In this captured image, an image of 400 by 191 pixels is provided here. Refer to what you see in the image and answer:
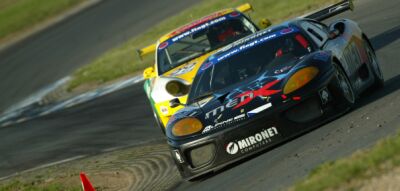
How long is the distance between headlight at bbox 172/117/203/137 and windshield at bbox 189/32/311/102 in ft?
2.13

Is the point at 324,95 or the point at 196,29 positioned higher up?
the point at 196,29

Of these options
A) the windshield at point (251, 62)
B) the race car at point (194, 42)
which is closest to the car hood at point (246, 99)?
the windshield at point (251, 62)

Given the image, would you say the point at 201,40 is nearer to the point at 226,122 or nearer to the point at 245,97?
the point at 245,97

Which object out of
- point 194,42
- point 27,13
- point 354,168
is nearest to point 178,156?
point 354,168

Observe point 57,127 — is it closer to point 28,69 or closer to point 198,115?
point 198,115

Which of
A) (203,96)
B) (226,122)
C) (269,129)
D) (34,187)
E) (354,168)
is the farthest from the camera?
(34,187)

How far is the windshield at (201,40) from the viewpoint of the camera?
13.5 m

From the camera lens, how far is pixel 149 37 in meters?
27.0

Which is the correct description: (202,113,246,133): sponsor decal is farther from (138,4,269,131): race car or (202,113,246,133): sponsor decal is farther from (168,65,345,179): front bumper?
(138,4,269,131): race car

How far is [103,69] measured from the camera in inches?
947

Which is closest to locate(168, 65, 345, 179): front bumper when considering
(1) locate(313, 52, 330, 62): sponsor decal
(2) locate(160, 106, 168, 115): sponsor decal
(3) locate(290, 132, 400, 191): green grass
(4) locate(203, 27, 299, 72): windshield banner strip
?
(1) locate(313, 52, 330, 62): sponsor decal

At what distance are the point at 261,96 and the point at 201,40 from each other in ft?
17.0

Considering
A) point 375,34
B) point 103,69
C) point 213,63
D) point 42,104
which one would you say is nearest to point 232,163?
point 213,63

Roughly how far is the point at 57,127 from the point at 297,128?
9577 mm
